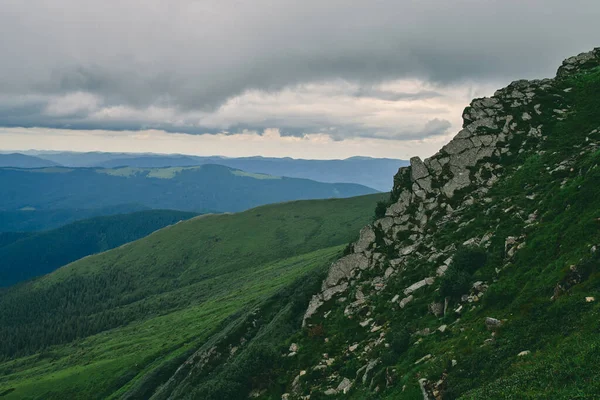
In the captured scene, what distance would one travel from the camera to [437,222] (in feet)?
159

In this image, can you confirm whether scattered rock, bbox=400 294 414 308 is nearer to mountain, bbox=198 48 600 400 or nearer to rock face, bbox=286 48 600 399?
rock face, bbox=286 48 600 399

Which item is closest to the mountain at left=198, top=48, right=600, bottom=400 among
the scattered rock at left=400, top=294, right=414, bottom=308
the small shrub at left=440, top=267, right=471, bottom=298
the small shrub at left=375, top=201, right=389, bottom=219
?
the small shrub at left=440, top=267, right=471, bottom=298

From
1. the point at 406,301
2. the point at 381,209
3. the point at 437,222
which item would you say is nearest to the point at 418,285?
the point at 406,301

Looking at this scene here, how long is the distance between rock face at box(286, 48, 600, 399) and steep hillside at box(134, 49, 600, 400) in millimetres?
174

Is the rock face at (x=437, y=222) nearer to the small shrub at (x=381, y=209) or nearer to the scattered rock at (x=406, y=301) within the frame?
the scattered rock at (x=406, y=301)

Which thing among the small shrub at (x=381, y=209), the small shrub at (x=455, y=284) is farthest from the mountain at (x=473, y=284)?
the small shrub at (x=381, y=209)

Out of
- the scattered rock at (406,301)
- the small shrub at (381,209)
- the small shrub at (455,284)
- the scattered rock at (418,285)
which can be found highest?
the small shrub at (381,209)

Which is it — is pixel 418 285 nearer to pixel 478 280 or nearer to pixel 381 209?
pixel 478 280

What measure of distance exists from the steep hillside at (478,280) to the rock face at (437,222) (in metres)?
0.17

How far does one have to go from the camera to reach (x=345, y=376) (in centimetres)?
3428

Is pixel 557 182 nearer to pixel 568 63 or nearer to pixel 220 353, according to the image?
pixel 568 63

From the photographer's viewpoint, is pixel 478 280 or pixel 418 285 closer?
pixel 478 280

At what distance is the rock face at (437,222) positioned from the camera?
34250mm

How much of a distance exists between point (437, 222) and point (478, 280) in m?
17.8
